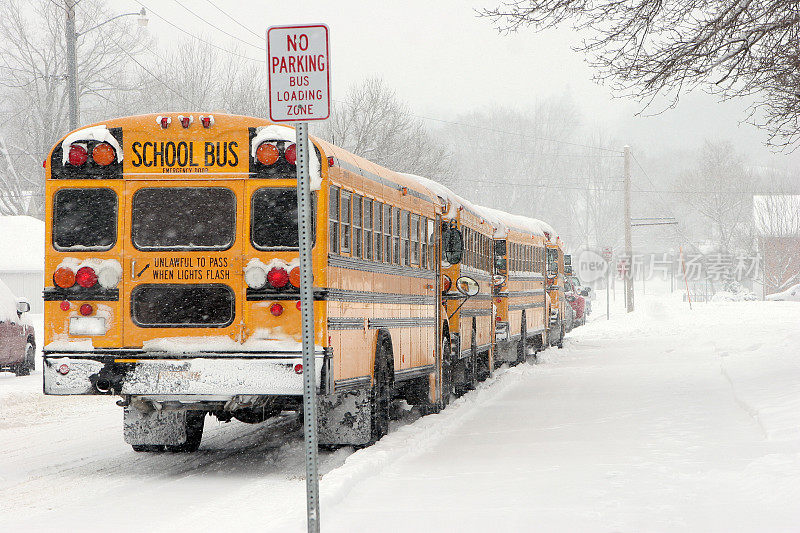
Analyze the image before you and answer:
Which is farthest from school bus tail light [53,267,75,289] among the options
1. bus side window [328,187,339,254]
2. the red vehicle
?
the red vehicle

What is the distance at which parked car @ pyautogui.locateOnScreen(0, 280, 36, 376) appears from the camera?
60.0ft

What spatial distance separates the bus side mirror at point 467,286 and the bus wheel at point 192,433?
4.90 metres

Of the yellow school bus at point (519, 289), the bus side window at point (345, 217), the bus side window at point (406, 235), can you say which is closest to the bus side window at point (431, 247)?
the bus side window at point (406, 235)

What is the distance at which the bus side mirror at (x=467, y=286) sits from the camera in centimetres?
1430

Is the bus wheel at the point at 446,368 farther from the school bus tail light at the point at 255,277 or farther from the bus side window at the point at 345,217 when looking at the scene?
the school bus tail light at the point at 255,277

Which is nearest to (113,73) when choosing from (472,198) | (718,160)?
(472,198)

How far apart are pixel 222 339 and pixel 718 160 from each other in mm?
80866

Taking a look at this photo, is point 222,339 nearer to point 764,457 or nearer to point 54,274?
point 54,274

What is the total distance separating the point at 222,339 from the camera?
28.0 feet

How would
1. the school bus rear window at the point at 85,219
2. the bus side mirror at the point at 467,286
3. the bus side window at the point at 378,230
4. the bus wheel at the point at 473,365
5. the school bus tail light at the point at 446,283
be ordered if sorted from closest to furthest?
the school bus rear window at the point at 85,219, the bus side window at the point at 378,230, the school bus tail light at the point at 446,283, the bus side mirror at the point at 467,286, the bus wheel at the point at 473,365

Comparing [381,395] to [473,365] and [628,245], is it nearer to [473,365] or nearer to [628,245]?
[473,365]

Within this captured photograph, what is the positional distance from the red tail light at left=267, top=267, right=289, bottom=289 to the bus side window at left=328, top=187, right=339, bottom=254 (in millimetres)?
456

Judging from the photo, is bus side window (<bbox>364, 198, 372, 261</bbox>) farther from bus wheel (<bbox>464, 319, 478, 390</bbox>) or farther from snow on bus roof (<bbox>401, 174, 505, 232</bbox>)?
bus wheel (<bbox>464, 319, 478, 390</bbox>)

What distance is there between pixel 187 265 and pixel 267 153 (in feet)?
3.54
